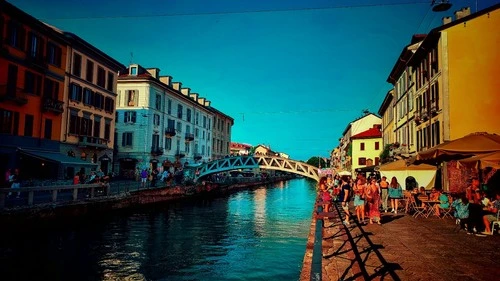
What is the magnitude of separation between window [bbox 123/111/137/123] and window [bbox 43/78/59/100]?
14.7 m

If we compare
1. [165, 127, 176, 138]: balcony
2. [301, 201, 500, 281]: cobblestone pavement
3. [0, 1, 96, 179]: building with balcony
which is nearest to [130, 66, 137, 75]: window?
[165, 127, 176, 138]: balcony

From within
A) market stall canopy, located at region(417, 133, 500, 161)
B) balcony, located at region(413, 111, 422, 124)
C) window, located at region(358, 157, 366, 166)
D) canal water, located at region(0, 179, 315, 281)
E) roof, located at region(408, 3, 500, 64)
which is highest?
roof, located at region(408, 3, 500, 64)

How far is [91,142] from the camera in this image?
3225 centimetres

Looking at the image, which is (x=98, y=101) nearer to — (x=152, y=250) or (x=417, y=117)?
(x=152, y=250)

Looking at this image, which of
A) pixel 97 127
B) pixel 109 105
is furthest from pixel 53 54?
pixel 109 105

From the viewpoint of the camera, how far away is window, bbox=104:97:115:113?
1399 inches

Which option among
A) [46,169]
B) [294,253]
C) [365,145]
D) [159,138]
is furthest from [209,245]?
[365,145]

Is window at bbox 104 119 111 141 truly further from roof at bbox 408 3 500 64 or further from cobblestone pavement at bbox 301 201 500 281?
roof at bbox 408 3 500 64

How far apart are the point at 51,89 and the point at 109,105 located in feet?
29.0

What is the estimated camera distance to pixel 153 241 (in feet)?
53.9

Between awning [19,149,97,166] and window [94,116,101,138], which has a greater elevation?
window [94,116,101,138]

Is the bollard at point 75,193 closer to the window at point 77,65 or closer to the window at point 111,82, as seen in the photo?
the window at point 77,65

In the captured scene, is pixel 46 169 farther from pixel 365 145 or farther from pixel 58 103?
pixel 365 145

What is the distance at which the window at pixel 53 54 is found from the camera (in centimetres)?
2693
